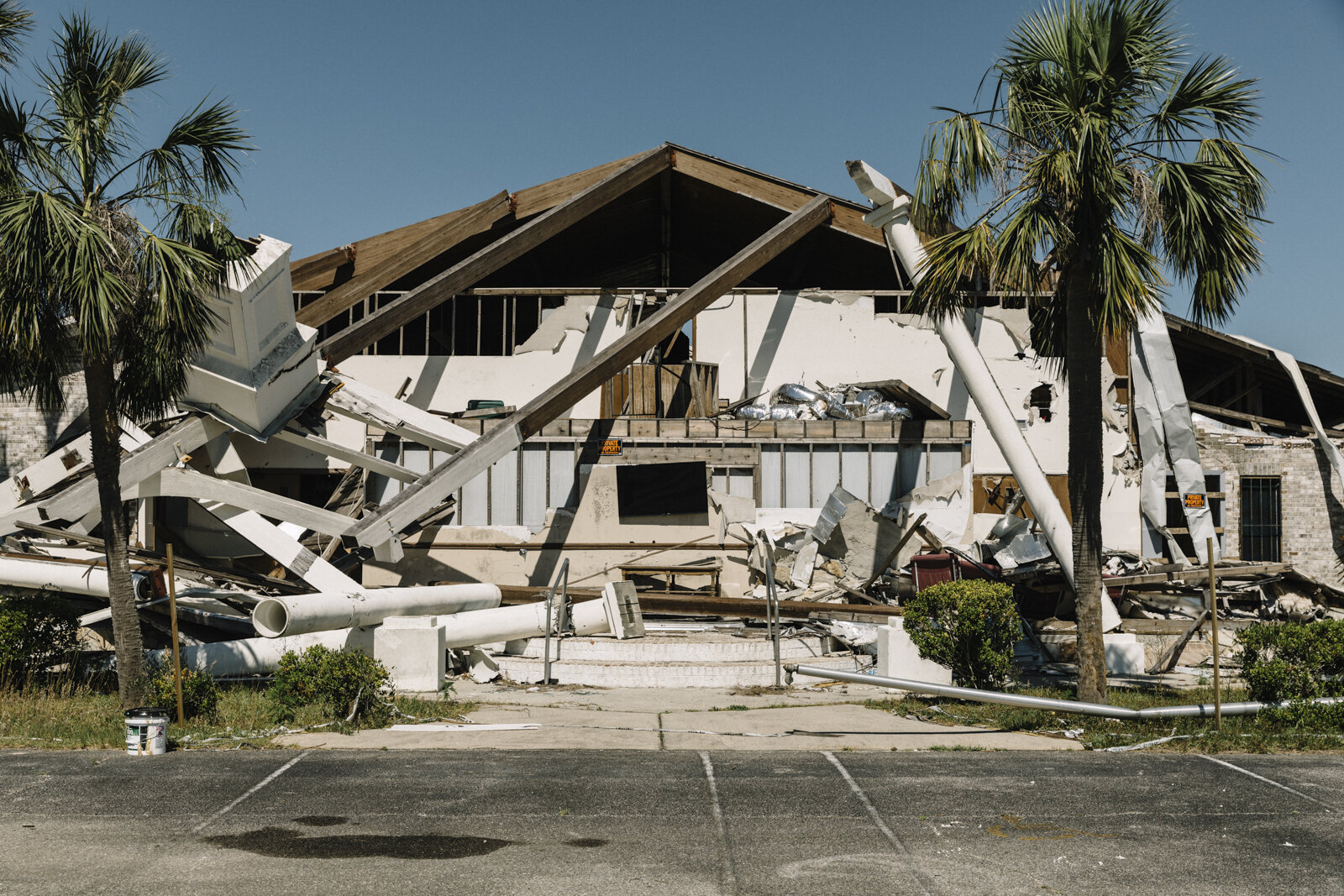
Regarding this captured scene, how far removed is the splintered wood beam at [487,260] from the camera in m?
17.6

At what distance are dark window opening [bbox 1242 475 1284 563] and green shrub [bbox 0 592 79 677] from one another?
19400 millimetres

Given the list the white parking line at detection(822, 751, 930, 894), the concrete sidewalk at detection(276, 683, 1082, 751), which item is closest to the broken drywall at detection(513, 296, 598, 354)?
the concrete sidewalk at detection(276, 683, 1082, 751)

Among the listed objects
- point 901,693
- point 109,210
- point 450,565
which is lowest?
point 901,693

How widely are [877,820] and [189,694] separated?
23.6 ft

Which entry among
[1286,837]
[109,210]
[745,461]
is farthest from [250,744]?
[745,461]

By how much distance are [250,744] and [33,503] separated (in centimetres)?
707

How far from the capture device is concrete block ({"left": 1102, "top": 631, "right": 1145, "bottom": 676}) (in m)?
14.1

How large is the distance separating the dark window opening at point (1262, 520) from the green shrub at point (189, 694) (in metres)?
17.9

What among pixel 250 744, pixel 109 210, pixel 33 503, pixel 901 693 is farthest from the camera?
pixel 33 503

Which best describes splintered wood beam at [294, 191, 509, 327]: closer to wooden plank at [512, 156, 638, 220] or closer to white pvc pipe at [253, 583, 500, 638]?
wooden plank at [512, 156, 638, 220]

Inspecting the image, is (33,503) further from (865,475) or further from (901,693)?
(865,475)

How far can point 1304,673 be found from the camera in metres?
9.93

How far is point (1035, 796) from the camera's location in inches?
300

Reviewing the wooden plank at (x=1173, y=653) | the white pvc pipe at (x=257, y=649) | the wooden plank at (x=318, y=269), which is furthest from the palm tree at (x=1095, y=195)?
the wooden plank at (x=318, y=269)
